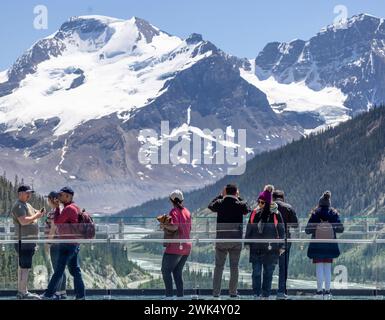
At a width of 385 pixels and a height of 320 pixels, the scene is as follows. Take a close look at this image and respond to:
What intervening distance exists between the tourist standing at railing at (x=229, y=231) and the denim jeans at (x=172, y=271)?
0.83 m

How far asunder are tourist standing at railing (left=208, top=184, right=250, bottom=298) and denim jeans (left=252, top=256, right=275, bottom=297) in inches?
17.4

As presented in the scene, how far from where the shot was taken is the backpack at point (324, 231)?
29375 mm

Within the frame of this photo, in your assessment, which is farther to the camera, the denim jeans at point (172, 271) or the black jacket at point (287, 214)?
the black jacket at point (287, 214)

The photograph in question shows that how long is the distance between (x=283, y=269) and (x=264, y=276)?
517 mm

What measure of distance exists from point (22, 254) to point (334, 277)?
287 inches

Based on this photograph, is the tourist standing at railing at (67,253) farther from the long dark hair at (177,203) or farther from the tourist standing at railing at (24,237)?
the long dark hair at (177,203)

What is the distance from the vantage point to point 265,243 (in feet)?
95.3

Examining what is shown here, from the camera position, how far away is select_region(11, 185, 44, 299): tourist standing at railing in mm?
29031

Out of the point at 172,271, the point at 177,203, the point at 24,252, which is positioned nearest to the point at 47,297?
the point at 24,252

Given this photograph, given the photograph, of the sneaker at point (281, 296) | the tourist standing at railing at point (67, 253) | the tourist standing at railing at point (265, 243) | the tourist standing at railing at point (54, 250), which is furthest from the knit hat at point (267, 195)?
the tourist standing at railing at point (54, 250)

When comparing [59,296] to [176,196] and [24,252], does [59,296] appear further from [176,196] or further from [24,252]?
[176,196]
